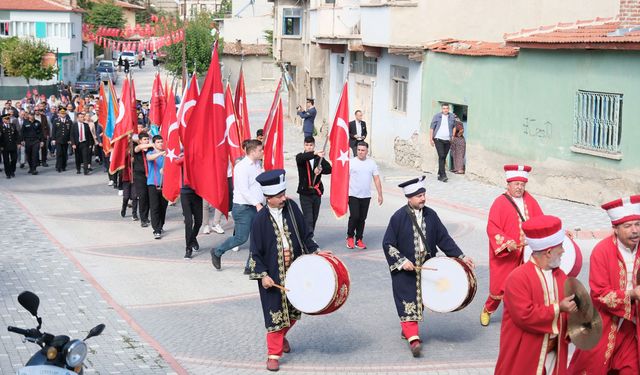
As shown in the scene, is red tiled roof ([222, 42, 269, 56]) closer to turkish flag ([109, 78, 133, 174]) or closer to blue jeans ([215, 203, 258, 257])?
turkish flag ([109, 78, 133, 174])

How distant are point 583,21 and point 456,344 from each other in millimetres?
14987

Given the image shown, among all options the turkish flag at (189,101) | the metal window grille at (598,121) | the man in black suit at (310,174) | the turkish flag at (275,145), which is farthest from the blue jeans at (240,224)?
Answer: the metal window grille at (598,121)

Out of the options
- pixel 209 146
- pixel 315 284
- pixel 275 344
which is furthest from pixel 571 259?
pixel 209 146

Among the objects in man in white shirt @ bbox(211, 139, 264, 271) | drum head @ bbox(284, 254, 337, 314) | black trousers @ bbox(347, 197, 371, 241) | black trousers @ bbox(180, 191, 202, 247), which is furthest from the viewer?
black trousers @ bbox(347, 197, 371, 241)

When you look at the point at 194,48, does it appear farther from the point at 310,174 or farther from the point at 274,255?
the point at 274,255

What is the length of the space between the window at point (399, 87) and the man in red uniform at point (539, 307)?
21722mm

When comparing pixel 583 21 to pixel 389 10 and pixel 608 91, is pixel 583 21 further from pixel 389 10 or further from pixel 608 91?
pixel 389 10

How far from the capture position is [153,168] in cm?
1802

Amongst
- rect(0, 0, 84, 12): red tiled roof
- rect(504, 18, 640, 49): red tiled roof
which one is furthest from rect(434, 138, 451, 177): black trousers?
rect(0, 0, 84, 12): red tiled roof

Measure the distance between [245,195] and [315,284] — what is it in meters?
5.10

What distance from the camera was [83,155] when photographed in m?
28.6

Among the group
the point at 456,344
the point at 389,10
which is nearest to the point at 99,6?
the point at 389,10

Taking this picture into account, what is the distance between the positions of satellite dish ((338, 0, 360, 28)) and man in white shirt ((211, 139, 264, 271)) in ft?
62.5

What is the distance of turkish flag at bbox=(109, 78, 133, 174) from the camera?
72.2 feet
